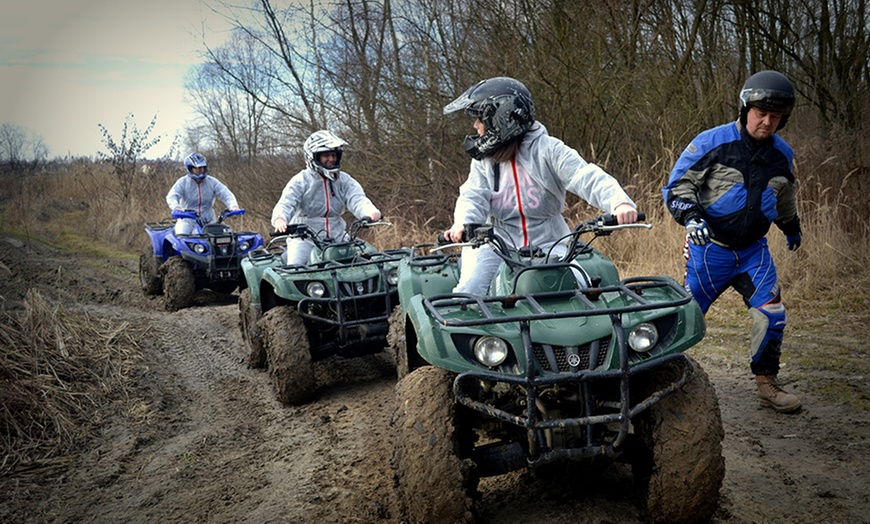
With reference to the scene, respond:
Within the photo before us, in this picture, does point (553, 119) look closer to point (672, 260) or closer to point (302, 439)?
point (672, 260)

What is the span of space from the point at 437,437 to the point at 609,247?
6.22 metres

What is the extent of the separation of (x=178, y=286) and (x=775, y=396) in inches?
310

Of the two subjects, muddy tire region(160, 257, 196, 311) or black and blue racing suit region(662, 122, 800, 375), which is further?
muddy tire region(160, 257, 196, 311)

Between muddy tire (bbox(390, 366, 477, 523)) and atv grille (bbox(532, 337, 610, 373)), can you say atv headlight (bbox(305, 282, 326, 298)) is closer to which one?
muddy tire (bbox(390, 366, 477, 523))

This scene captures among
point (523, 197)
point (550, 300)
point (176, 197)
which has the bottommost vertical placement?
point (550, 300)

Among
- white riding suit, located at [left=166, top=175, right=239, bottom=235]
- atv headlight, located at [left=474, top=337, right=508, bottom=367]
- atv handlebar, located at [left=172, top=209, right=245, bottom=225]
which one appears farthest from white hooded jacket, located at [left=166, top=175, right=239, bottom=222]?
atv headlight, located at [left=474, top=337, right=508, bottom=367]

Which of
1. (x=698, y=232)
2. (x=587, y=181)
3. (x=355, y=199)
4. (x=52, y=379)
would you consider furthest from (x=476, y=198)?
(x=52, y=379)

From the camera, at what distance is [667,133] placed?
9.75 m

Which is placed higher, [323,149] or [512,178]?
[323,149]

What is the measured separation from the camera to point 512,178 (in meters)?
4.10

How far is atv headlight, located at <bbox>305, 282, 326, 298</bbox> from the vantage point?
5730mm

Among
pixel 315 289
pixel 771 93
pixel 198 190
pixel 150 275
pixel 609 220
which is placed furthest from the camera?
pixel 198 190

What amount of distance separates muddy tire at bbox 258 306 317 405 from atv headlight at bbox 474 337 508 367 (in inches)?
106

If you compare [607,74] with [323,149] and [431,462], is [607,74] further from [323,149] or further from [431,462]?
[431,462]
